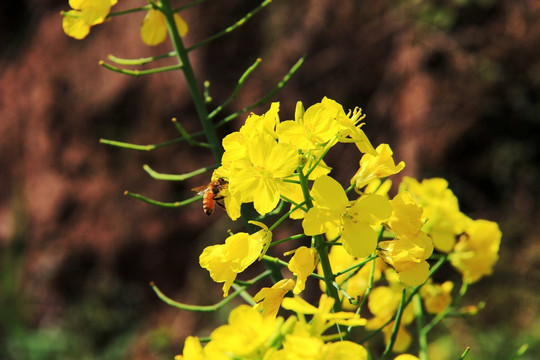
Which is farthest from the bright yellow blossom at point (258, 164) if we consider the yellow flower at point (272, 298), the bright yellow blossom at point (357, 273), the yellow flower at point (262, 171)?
the bright yellow blossom at point (357, 273)

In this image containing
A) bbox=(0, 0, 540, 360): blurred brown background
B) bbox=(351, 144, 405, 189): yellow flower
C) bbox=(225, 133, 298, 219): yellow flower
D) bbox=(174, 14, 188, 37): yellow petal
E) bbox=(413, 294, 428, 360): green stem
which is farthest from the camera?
bbox=(0, 0, 540, 360): blurred brown background

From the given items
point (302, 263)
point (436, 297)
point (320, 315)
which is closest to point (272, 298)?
point (302, 263)

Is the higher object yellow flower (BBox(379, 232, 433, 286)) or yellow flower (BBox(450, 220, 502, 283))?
yellow flower (BBox(379, 232, 433, 286))

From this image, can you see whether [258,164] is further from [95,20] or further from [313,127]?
[95,20]

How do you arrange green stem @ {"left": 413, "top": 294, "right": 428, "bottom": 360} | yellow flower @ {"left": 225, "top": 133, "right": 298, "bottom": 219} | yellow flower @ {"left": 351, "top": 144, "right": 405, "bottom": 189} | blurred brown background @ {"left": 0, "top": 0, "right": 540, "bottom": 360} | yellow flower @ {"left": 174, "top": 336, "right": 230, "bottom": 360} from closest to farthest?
yellow flower @ {"left": 174, "top": 336, "right": 230, "bottom": 360} → yellow flower @ {"left": 225, "top": 133, "right": 298, "bottom": 219} → yellow flower @ {"left": 351, "top": 144, "right": 405, "bottom": 189} → green stem @ {"left": 413, "top": 294, "right": 428, "bottom": 360} → blurred brown background @ {"left": 0, "top": 0, "right": 540, "bottom": 360}

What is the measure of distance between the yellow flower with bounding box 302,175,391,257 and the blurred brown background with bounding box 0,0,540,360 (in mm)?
1815

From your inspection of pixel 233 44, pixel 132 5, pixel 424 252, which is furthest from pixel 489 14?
pixel 424 252

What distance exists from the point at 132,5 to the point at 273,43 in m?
0.85

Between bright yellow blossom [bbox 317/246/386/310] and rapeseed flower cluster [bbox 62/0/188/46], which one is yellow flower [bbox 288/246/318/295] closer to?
bright yellow blossom [bbox 317/246/386/310]

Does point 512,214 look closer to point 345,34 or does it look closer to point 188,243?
point 345,34

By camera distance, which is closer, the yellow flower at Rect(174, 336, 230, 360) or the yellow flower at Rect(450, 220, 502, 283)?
the yellow flower at Rect(174, 336, 230, 360)

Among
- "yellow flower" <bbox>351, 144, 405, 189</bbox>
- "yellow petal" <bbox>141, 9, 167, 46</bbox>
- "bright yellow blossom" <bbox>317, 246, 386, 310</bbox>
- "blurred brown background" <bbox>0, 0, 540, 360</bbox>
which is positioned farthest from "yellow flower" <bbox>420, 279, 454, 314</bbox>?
"blurred brown background" <bbox>0, 0, 540, 360</bbox>

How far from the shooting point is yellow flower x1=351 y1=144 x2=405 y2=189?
2.74ft

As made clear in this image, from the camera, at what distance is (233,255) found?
0.75 meters
